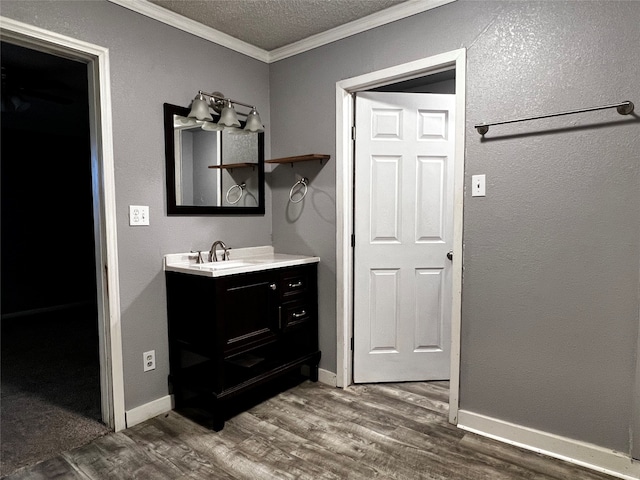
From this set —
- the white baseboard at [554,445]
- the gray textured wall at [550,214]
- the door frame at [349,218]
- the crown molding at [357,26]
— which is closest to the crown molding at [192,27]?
the crown molding at [357,26]

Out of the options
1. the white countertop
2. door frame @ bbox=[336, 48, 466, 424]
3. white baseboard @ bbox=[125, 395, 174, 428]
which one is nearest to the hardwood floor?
white baseboard @ bbox=[125, 395, 174, 428]

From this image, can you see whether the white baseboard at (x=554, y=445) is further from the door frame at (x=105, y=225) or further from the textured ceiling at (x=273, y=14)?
the textured ceiling at (x=273, y=14)

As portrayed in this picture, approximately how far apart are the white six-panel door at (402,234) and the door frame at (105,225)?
4.88ft

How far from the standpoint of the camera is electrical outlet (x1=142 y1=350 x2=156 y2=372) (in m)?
2.36

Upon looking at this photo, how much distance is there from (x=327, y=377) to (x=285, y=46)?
93.9 inches

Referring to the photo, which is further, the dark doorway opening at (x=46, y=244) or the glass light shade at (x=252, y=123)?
the dark doorway opening at (x=46, y=244)

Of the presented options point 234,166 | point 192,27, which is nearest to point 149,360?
point 234,166

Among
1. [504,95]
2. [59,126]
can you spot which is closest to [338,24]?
[504,95]

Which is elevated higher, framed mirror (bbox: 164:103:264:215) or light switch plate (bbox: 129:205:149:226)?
framed mirror (bbox: 164:103:264:215)

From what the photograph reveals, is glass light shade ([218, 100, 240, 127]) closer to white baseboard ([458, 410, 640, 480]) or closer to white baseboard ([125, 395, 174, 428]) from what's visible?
white baseboard ([125, 395, 174, 428])

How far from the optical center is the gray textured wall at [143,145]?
85.4 inches

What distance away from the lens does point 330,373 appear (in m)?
2.83

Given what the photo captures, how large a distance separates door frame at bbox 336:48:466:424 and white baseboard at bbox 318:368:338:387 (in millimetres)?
36

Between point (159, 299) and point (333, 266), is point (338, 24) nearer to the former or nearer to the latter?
point (333, 266)
